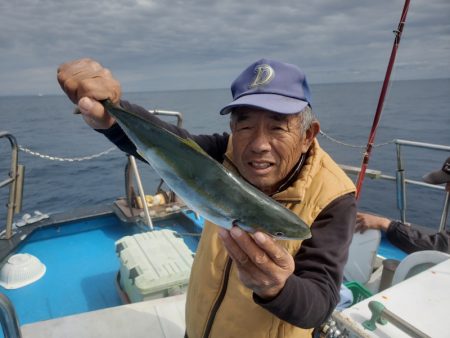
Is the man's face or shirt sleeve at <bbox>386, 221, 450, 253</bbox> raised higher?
the man's face

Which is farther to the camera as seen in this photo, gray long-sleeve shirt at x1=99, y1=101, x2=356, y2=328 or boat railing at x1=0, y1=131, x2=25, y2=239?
boat railing at x1=0, y1=131, x2=25, y2=239

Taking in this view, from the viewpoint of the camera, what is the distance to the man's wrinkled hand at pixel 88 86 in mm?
2006

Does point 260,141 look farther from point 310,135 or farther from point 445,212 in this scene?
point 445,212

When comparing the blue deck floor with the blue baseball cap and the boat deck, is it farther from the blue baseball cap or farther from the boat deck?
the blue baseball cap

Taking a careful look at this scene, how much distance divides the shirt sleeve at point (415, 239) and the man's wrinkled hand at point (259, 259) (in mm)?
4166

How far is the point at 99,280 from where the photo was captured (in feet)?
18.4

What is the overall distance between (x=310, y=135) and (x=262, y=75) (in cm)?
51

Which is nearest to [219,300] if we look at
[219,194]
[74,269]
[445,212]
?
[219,194]

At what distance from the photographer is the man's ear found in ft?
7.02

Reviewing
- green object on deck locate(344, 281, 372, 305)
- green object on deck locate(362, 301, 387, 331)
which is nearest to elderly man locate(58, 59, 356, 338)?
green object on deck locate(362, 301, 387, 331)

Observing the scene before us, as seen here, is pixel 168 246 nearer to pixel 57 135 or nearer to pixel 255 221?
pixel 255 221

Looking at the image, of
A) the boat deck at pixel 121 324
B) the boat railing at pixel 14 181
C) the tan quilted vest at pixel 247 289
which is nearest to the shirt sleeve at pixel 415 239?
the tan quilted vest at pixel 247 289

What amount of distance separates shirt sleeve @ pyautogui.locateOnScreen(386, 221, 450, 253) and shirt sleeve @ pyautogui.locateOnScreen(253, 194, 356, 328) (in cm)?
356

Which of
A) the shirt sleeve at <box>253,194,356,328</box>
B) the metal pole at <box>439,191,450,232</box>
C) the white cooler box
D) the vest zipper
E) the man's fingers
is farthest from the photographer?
the metal pole at <box>439,191,450,232</box>
